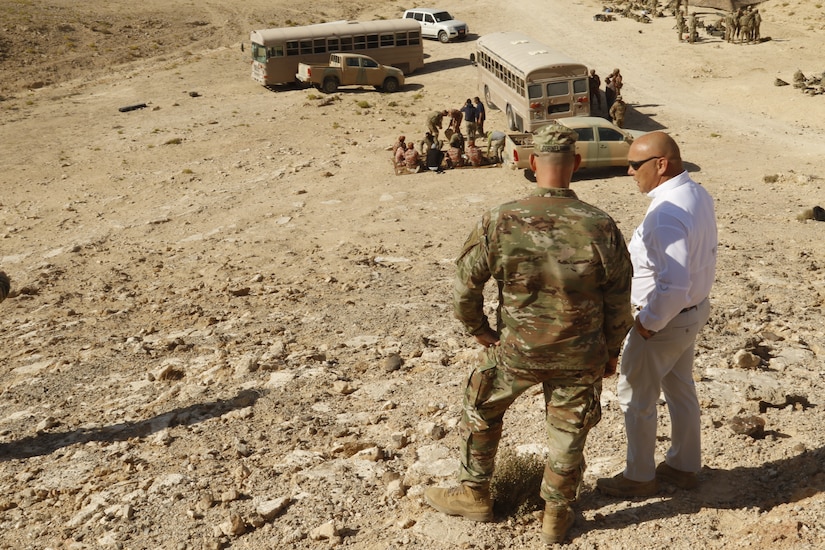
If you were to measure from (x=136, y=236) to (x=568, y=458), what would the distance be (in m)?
13.1

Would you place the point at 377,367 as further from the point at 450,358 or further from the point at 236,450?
the point at 236,450

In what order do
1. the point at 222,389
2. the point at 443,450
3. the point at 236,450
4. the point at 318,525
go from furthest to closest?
the point at 222,389
the point at 236,450
the point at 443,450
the point at 318,525

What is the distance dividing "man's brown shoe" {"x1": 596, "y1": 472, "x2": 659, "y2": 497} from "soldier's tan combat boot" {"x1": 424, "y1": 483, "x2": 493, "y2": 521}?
2.41 feet

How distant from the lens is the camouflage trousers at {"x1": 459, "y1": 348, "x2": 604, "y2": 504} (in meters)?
4.19

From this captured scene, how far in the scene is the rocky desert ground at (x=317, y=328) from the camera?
203 inches

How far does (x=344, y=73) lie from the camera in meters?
27.4

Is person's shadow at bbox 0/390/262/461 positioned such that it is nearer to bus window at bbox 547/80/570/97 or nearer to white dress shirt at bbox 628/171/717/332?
white dress shirt at bbox 628/171/717/332

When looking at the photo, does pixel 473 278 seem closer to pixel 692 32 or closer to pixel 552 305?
pixel 552 305

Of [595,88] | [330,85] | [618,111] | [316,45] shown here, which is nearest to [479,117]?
[618,111]

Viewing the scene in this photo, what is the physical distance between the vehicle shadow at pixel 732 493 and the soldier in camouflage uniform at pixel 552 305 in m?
0.53

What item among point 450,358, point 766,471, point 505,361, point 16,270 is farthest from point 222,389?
point 16,270

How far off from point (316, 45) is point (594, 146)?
46.0 ft

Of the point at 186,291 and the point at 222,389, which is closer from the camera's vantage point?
the point at 222,389

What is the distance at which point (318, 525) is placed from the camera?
5094 millimetres
